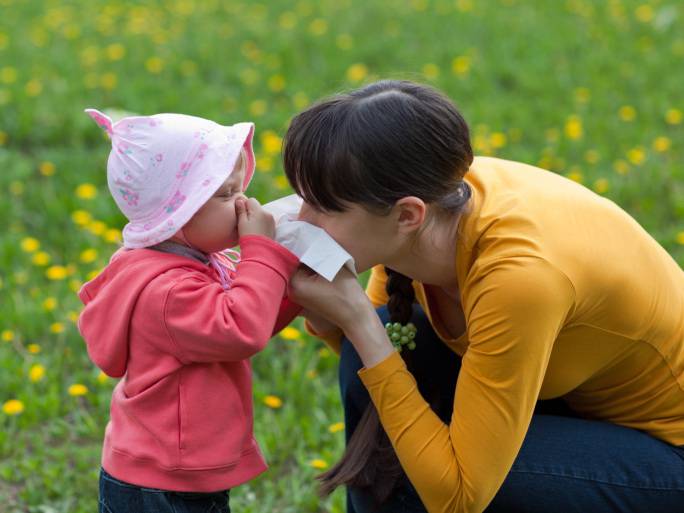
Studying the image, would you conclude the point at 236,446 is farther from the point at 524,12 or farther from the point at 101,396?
the point at 524,12

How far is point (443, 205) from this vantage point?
6.26 ft

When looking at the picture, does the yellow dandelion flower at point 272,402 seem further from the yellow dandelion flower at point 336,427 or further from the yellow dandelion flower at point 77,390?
the yellow dandelion flower at point 77,390

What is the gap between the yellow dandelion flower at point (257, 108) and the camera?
464 centimetres

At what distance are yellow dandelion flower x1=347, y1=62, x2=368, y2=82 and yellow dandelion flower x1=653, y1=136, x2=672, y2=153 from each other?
1.51 meters

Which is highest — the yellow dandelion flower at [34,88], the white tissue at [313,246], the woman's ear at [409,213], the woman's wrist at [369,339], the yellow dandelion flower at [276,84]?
the woman's ear at [409,213]

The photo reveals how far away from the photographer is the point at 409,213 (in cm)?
185

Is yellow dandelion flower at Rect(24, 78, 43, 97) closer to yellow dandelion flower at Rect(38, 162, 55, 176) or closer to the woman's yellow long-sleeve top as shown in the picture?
yellow dandelion flower at Rect(38, 162, 55, 176)

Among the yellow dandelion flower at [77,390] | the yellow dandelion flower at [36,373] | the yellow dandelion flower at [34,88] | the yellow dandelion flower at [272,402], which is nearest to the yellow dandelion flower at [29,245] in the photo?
the yellow dandelion flower at [36,373]

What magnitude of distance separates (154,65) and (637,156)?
8.40 ft

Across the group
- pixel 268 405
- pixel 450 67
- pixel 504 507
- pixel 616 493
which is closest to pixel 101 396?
pixel 268 405

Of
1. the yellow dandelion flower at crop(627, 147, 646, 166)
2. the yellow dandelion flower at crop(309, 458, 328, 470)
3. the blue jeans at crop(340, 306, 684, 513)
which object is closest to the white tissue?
the blue jeans at crop(340, 306, 684, 513)

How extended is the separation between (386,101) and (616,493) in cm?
88

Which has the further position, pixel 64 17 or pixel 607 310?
pixel 64 17

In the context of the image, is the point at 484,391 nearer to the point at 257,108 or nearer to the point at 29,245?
the point at 29,245
